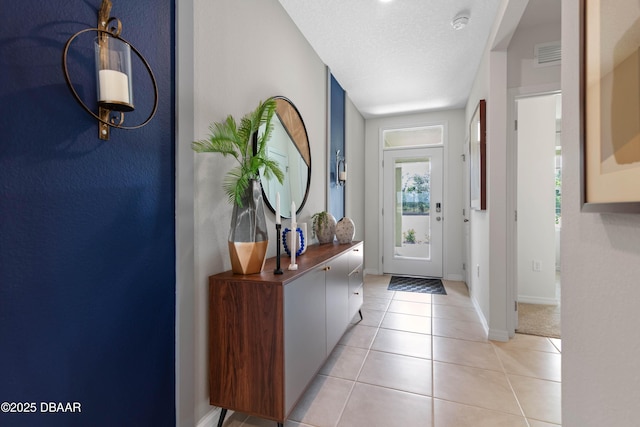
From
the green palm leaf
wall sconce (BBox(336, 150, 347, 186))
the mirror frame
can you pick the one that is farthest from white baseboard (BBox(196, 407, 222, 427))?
wall sconce (BBox(336, 150, 347, 186))

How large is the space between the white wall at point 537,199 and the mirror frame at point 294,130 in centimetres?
251

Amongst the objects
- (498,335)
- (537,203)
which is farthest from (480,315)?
(537,203)

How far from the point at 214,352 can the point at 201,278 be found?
377mm

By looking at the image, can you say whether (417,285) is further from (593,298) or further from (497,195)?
(593,298)

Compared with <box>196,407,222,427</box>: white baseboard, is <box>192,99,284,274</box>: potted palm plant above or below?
above

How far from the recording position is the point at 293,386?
1.45 m

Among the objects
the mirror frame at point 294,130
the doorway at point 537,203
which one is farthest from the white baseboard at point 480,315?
the mirror frame at point 294,130

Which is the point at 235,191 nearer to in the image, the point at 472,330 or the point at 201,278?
the point at 201,278

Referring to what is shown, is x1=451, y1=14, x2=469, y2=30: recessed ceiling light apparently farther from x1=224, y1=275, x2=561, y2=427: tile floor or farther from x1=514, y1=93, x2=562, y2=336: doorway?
x1=224, y1=275, x2=561, y2=427: tile floor

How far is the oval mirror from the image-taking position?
207cm

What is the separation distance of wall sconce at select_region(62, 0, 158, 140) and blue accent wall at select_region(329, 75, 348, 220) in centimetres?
240

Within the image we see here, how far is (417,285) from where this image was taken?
4191 millimetres

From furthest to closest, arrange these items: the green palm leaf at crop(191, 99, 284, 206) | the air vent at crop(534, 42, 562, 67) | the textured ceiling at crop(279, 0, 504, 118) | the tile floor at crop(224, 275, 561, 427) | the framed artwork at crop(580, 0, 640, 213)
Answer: the air vent at crop(534, 42, 562, 67) → the textured ceiling at crop(279, 0, 504, 118) → the tile floor at crop(224, 275, 561, 427) → the green palm leaf at crop(191, 99, 284, 206) → the framed artwork at crop(580, 0, 640, 213)

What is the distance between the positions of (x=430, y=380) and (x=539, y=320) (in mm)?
1730
